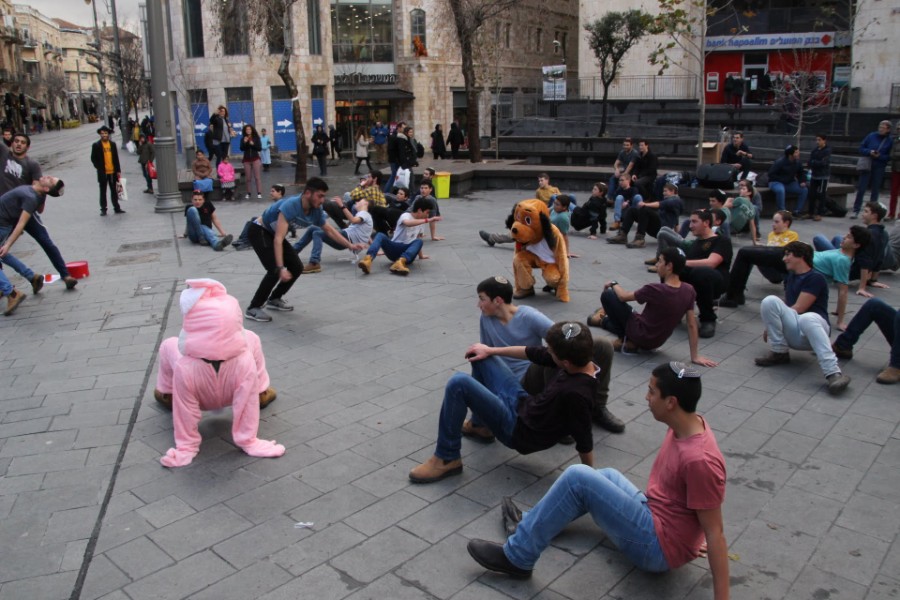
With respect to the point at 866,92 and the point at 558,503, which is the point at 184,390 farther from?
the point at 866,92

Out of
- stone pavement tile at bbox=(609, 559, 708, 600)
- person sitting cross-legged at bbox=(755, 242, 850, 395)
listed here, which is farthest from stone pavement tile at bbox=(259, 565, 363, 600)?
person sitting cross-legged at bbox=(755, 242, 850, 395)

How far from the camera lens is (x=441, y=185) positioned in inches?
741

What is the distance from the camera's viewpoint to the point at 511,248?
12.6m

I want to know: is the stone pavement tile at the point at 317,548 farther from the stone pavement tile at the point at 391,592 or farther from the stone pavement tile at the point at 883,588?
the stone pavement tile at the point at 883,588

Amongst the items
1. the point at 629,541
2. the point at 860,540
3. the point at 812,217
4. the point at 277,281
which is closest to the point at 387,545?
the point at 629,541

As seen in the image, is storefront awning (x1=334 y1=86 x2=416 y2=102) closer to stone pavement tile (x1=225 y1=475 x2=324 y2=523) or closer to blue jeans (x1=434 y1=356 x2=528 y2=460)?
blue jeans (x1=434 y1=356 x2=528 y2=460)

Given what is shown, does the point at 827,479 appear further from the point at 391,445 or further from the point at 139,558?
the point at 139,558

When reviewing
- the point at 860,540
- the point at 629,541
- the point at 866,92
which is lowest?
the point at 860,540

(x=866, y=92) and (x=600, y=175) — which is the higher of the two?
(x=866, y=92)

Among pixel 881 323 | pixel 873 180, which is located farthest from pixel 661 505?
pixel 873 180

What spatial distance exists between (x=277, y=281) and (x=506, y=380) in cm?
424

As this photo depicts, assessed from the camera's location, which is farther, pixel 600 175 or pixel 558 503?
pixel 600 175

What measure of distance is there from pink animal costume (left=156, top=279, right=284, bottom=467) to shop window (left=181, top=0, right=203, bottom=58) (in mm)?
30685

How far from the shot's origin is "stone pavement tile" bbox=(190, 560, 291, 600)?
371cm
